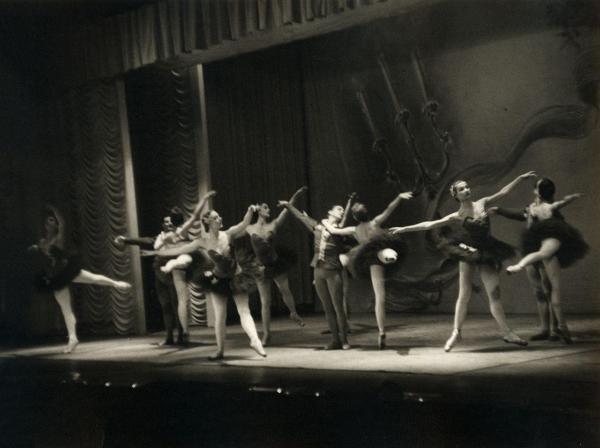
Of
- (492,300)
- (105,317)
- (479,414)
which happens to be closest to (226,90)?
(105,317)

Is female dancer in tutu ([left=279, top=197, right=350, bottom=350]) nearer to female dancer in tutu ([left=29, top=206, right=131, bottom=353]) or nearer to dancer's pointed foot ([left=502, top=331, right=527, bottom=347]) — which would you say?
dancer's pointed foot ([left=502, top=331, right=527, bottom=347])

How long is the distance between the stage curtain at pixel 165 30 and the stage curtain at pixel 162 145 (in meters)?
0.75

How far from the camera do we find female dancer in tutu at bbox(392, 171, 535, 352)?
26.9ft

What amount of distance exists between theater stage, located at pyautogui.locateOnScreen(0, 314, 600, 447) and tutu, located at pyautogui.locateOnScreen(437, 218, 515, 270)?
805 millimetres

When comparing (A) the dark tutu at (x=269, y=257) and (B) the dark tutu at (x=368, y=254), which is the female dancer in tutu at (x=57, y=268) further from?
(B) the dark tutu at (x=368, y=254)

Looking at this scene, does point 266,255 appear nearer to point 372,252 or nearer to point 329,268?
point 329,268

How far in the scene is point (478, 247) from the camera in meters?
8.22

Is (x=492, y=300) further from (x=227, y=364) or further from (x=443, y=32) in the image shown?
(x=443, y=32)

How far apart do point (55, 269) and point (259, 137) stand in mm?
4212

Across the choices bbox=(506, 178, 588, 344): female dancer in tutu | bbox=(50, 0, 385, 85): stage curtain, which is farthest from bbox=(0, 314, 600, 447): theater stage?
bbox=(50, 0, 385, 85): stage curtain

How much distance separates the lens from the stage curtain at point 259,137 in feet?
43.0

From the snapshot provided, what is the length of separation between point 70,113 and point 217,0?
3.14m

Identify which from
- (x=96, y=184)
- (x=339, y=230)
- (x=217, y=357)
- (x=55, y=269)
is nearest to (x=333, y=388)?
(x=339, y=230)

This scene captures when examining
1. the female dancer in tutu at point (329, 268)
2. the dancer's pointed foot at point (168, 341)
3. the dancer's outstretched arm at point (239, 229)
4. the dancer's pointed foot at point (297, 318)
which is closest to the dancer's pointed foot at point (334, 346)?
the female dancer in tutu at point (329, 268)
